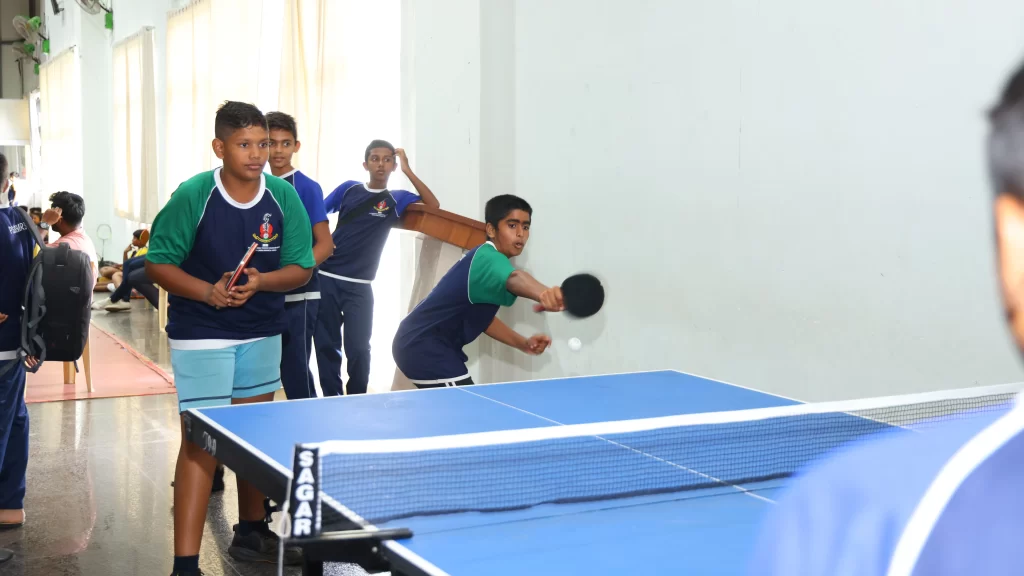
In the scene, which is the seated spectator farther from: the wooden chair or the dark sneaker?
the dark sneaker

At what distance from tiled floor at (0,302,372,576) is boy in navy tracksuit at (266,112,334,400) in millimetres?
652

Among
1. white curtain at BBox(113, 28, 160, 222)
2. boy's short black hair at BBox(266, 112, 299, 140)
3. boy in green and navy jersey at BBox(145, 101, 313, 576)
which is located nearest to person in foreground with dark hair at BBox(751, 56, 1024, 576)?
boy in green and navy jersey at BBox(145, 101, 313, 576)

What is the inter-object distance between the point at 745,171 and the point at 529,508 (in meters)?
2.82

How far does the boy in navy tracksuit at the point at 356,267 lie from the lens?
5.91 meters

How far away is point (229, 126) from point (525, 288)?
1.21 meters

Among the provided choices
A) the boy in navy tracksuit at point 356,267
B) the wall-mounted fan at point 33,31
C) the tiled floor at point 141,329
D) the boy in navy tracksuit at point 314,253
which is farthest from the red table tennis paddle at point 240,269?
the wall-mounted fan at point 33,31

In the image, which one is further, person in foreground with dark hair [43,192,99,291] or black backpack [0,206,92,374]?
person in foreground with dark hair [43,192,99,291]

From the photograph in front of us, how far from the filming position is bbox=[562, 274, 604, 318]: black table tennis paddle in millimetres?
3641

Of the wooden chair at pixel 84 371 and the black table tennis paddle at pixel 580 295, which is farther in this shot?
the wooden chair at pixel 84 371

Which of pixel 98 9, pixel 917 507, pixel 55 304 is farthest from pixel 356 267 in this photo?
pixel 98 9

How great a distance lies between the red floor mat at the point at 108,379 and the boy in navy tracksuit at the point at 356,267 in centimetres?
211

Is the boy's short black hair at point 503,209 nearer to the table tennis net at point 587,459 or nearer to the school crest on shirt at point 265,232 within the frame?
the school crest on shirt at point 265,232

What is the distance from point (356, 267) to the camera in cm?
595

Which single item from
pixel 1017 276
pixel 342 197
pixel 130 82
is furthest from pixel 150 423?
pixel 130 82
